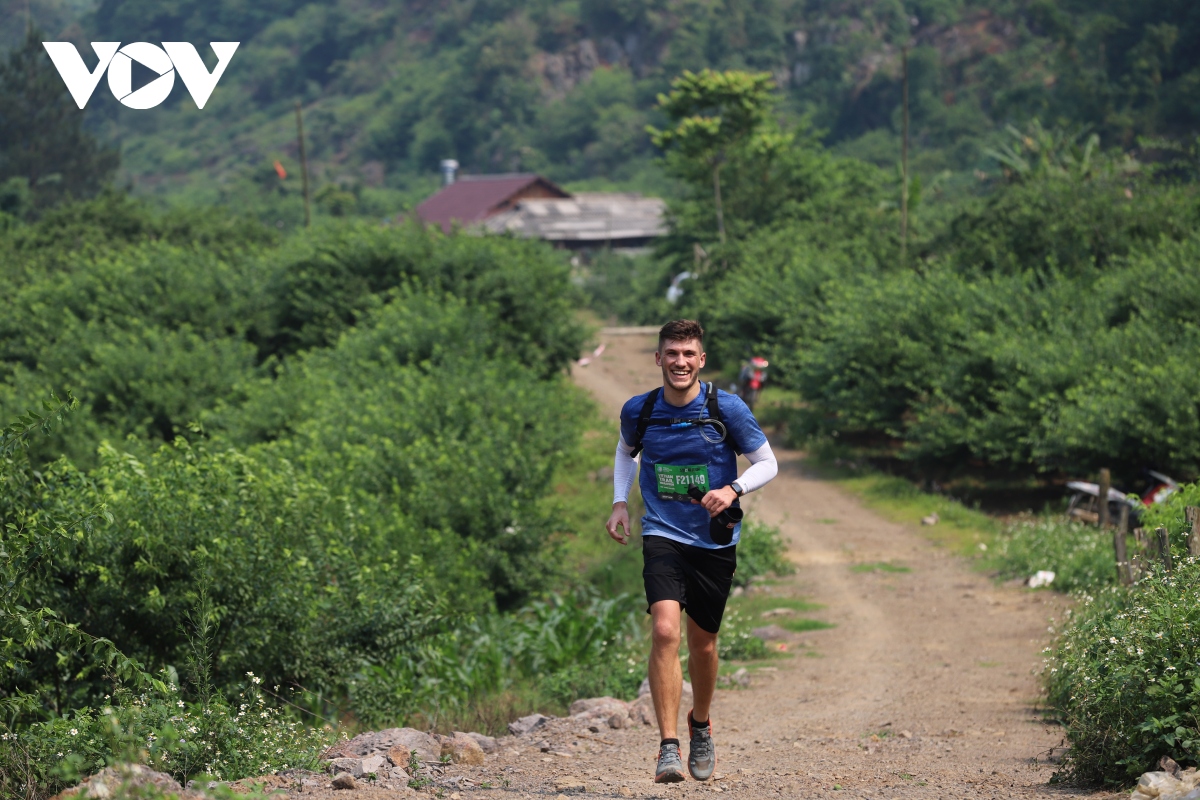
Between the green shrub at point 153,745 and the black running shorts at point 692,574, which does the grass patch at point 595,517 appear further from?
the black running shorts at point 692,574

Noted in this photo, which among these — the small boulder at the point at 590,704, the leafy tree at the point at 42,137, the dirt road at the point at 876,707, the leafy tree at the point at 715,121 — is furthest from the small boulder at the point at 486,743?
the leafy tree at the point at 42,137

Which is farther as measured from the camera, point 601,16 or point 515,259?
point 601,16

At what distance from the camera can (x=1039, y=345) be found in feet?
62.7

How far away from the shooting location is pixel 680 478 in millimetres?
5906

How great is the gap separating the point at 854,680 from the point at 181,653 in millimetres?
4981

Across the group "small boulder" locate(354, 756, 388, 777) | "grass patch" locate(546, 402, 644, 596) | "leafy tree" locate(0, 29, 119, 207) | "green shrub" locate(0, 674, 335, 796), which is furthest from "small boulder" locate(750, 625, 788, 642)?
"leafy tree" locate(0, 29, 119, 207)

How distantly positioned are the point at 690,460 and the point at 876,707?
4208 mm

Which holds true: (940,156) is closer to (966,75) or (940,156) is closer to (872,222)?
(966,75)

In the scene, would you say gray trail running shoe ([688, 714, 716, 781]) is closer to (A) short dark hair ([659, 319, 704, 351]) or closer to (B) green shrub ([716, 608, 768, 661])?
(A) short dark hair ([659, 319, 704, 351])

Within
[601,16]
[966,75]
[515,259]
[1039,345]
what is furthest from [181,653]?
[601,16]

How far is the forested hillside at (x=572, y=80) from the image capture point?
5791 centimetres

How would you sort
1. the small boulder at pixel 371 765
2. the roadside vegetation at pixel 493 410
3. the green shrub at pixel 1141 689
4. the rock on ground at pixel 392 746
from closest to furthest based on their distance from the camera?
the green shrub at pixel 1141 689
the small boulder at pixel 371 765
the rock on ground at pixel 392 746
the roadside vegetation at pixel 493 410

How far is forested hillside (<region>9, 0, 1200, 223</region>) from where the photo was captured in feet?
190

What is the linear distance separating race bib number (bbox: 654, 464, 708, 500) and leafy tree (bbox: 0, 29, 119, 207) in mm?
57114
